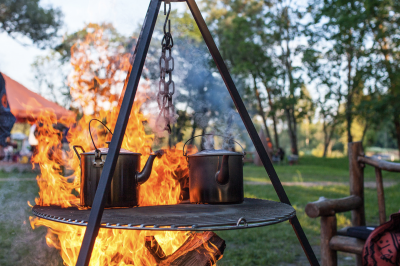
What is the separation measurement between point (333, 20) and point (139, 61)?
14.8 metres

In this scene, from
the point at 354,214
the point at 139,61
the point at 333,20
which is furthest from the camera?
the point at 333,20

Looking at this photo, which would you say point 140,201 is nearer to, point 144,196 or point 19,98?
point 144,196

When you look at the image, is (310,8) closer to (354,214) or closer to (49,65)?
(354,214)

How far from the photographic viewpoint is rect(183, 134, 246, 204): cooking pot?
1.73m

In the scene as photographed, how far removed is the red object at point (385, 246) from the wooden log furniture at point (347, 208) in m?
0.28

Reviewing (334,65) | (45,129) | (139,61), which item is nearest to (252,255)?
(45,129)

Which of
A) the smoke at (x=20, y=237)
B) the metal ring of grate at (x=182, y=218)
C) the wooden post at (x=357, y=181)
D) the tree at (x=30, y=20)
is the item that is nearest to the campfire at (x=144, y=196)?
the metal ring of grate at (x=182, y=218)

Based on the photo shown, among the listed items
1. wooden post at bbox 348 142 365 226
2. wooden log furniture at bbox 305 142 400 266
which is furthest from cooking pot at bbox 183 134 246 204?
wooden post at bbox 348 142 365 226

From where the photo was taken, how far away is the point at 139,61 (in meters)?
1.43

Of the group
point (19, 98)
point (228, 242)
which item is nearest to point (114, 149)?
point (228, 242)

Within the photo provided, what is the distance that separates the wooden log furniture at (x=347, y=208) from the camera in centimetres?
244

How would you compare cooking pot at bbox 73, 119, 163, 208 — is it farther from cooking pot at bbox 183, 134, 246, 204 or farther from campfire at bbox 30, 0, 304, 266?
cooking pot at bbox 183, 134, 246, 204

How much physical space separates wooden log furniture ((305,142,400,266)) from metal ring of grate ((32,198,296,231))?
107cm

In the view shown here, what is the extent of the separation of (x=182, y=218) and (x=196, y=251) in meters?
0.66
